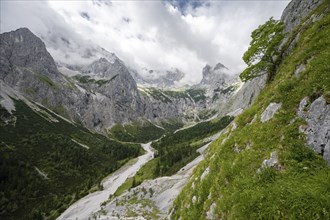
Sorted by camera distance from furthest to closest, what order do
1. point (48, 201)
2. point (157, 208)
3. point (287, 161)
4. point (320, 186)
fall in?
1. point (48, 201)
2. point (157, 208)
3. point (287, 161)
4. point (320, 186)

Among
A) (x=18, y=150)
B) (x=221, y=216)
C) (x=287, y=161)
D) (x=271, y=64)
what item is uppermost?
(x=18, y=150)

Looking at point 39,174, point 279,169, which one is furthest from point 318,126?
point 39,174

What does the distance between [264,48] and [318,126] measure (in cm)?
1743

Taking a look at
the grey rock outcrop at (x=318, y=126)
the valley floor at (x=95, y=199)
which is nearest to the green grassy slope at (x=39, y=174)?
the valley floor at (x=95, y=199)

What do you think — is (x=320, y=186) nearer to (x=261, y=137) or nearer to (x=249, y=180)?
(x=249, y=180)

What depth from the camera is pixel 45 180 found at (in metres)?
147

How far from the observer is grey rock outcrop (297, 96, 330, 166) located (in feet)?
35.7

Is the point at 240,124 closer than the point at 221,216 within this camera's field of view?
No

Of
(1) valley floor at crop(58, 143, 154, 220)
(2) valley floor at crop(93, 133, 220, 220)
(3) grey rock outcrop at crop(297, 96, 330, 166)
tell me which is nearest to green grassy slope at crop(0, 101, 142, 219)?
(1) valley floor at crop(58, 143, 154, 220)

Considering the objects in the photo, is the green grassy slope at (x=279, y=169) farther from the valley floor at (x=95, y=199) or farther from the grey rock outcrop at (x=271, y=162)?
the valley floor at (x=95, y=199)

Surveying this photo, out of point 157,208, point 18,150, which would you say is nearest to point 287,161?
point 157,208

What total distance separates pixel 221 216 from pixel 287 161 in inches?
202

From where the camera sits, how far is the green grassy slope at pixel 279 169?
9289 mm

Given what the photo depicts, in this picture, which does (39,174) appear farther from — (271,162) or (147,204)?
(271,162)
